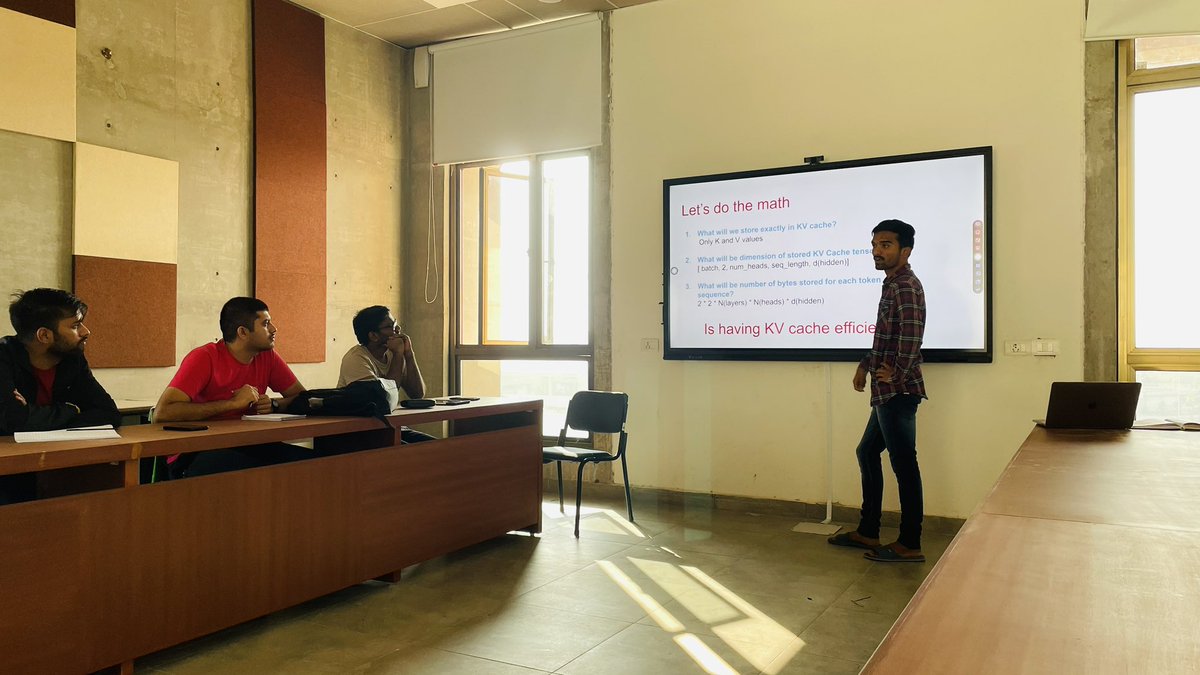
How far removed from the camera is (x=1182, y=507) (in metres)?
1.78

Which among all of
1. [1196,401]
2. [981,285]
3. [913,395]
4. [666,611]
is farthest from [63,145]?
[1196,401]

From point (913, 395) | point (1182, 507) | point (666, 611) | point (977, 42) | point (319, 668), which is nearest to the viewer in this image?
point (1182, 507)

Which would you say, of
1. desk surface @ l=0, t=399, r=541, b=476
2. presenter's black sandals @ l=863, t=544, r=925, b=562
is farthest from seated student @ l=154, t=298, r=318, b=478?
presenter's black sandals @ l=863, t=544, r=925, b=562

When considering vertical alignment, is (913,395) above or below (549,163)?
below

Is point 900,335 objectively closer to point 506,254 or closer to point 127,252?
point 506,254

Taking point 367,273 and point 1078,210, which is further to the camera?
point 367,273

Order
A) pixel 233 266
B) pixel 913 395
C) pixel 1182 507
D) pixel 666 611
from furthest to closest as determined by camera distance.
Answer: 1. pixel 233 266
2. pixel 913 395
3. pixel 666 611
4. pixel 1182 507

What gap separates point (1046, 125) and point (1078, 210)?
50 cm

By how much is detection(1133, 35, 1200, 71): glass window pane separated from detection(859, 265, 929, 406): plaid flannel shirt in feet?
6.03

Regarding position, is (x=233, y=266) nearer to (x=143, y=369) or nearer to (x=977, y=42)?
Answer: (x=143, y=369)

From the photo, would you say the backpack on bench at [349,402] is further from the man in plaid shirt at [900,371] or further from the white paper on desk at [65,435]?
the man in plaid shirt at [900,371]

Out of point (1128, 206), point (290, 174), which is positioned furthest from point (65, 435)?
point (1128, 206)

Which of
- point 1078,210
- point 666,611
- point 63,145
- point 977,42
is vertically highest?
point 977,42

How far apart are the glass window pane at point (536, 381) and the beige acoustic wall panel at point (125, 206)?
2415 mm
